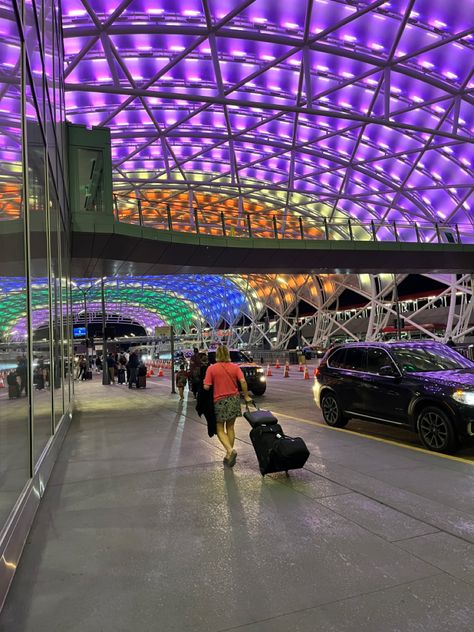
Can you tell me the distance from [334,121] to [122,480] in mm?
32813

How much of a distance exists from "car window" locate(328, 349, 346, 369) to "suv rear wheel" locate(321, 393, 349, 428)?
63cm

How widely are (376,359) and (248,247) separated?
11.9 m

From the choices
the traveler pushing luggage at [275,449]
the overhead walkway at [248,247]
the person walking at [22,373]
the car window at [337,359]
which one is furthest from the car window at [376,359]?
the overhead walkway at [248,247]

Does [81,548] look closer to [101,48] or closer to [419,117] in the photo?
[101,48]

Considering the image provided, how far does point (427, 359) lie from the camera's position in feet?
28.9

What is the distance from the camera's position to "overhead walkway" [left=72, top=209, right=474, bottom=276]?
54.7ft

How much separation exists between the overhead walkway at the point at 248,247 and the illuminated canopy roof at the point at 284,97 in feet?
18.5

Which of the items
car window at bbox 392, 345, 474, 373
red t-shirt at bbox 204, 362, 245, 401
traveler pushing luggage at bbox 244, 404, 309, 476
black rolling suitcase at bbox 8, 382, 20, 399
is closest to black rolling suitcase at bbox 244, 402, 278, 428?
traveler pushing luggage at bbox 244, 404, 309, 476

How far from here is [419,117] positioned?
104 ft

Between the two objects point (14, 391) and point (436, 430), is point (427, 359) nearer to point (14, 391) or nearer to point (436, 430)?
point (436, 430)

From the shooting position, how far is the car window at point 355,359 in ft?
31.1

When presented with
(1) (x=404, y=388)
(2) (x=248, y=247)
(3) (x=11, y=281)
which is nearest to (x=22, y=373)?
(3) (x=11, y=281)

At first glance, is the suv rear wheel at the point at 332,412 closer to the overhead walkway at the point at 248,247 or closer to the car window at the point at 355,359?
the car window at the point at 355,359

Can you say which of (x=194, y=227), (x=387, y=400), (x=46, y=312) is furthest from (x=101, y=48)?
(x=387, y=400)
